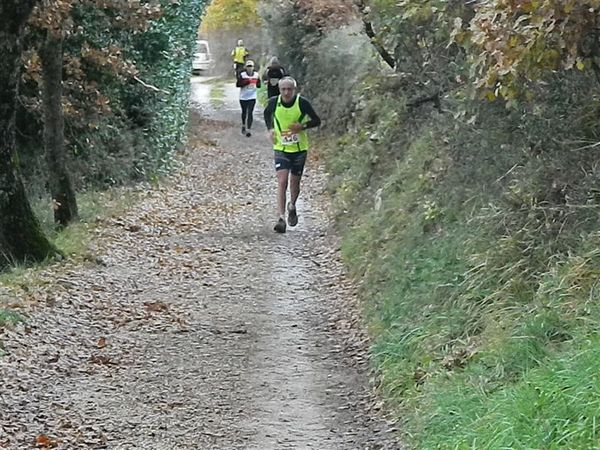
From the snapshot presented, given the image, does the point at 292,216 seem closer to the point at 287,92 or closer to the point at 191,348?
the point at 287,92

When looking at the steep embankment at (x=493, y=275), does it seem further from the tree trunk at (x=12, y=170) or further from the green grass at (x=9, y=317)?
the tree trunk at (x=12, y=170)

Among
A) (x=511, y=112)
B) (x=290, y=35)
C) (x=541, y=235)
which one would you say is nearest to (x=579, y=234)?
(x=541, y=235)

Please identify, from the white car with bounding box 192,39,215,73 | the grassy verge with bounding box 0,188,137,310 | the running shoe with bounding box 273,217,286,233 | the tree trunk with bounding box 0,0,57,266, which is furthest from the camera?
the white car with bounding box 192,39,215,73

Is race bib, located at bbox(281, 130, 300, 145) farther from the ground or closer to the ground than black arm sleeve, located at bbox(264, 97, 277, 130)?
closer to the ground

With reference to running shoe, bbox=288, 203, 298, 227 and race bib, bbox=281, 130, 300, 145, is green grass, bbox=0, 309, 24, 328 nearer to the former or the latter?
race bib, bbox=281, 130, 300, 145

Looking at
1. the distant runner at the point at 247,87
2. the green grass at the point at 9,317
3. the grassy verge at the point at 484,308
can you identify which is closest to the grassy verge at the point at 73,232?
the green grass at the point at 9,317

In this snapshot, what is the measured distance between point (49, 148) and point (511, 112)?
6.80 m

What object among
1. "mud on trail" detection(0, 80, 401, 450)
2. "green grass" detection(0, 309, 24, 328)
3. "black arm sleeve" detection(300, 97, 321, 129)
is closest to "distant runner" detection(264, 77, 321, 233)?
"black arm sleeve" detection(300, 97, 321, 129)

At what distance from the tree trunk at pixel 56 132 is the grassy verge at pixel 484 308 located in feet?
14.5

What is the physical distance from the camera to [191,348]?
8492 mm

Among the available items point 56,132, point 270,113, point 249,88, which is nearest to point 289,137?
point 270,113

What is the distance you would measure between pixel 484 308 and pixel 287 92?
6.84 m

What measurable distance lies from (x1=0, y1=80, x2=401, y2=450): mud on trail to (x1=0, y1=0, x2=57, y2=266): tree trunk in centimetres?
41

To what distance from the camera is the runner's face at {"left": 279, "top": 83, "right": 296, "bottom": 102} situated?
1325 centimetres
